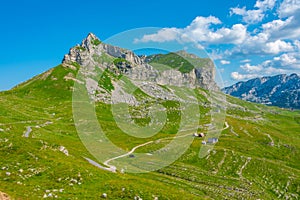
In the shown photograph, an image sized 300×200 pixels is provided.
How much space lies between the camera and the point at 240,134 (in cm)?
19412

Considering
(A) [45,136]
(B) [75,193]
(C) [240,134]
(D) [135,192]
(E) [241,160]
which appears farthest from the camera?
(C) [240,134]

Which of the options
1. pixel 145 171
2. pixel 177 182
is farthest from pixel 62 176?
pixel 145 171

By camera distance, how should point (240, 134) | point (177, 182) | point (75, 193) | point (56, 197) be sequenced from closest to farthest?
1. point (56, 197)
2. point (75, 193)
3. point (177, 182)
4. point (240, 134)

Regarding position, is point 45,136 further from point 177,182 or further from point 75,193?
point 75,193

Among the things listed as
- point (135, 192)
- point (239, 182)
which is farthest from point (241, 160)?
point (135, 192)

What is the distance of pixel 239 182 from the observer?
297 ft

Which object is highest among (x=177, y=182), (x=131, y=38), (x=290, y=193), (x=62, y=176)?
(x=131, y=38)

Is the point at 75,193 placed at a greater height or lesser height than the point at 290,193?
greater

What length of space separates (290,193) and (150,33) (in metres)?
79.3

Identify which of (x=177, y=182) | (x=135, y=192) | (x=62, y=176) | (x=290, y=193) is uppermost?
(x=62, y=176)

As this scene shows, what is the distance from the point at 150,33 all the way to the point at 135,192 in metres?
22.2

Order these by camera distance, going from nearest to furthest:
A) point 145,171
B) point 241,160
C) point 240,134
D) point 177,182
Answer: point 177,182 < point 145,171 < point 241,160 < point 240,134

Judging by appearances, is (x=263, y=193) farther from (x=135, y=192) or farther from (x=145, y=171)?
(x=135, y=192)

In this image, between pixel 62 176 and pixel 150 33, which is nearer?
pixel 150 33
